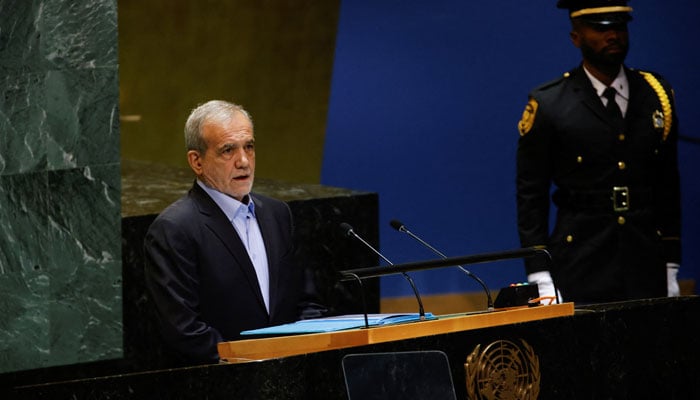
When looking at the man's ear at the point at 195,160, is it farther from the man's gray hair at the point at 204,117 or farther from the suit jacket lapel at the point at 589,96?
the suit jacket lapel at the point at 589,96

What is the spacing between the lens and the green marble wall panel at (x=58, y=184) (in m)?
5.09

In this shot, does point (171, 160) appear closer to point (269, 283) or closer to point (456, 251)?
point (456, 251)

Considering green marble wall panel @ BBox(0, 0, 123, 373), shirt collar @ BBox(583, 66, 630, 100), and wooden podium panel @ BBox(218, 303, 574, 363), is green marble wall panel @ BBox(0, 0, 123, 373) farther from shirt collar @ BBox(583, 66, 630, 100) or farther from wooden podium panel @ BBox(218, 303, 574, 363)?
wooden podium panel @ BBox(218, 303, 574, 363)

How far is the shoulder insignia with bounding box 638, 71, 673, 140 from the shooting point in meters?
5.37

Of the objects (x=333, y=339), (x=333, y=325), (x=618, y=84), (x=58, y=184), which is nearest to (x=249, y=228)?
(x=333, y=325)

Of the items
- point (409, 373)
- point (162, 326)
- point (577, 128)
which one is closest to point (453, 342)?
point (409, 373)

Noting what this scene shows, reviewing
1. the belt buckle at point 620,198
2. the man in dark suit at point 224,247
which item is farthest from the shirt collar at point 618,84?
the man in dark suit at point 224,247

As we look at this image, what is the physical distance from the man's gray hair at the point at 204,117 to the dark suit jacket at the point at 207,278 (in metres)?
0.13

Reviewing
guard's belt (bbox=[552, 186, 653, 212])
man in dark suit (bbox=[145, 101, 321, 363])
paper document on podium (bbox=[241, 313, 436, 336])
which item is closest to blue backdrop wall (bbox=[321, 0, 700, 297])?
guard's belt (bbox=[552, 186, 653, 212])

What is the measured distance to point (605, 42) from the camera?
5.25 metres

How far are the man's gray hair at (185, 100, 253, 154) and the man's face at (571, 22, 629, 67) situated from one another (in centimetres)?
161

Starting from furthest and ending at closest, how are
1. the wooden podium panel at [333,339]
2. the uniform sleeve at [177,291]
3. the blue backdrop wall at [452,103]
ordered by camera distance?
the blue backdrop wall at [452,103]
the uniform sleeve at [177,291]
the wooden podium panel at [333,339]

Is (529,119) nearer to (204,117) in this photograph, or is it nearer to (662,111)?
(662,111)

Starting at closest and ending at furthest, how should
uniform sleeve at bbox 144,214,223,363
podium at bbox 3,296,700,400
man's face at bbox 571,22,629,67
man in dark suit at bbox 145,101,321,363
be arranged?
podium at bbox 3,296,700,400 → uniform sleeve at bbox 144,214,223,363 → man in dark suit at bbox 145,101,321,363 → man's face at bbox 571,22,629,67
